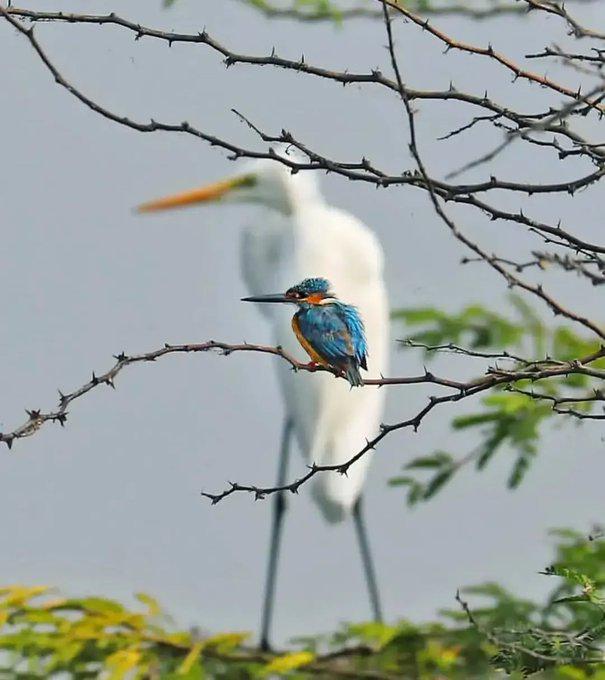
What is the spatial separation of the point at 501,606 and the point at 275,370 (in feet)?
2.78

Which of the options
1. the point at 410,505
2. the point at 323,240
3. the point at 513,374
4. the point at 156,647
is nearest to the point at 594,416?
the point at 513,374

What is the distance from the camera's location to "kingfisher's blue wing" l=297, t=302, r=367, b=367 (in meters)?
0.57

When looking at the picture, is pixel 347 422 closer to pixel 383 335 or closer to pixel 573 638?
pixel 383 335

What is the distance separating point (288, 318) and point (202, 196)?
0.33 meters

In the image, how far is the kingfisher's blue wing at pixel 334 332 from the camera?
574mm

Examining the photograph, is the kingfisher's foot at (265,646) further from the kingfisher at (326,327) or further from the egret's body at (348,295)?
the kingfisher at (326,327)

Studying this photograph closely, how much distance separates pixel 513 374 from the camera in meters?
0.52

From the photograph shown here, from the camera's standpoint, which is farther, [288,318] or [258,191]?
[258,191]

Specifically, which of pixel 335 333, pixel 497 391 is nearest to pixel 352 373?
pixel 335 333

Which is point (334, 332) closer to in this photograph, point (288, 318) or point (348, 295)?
point (348, 295)

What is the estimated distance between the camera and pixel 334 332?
0.58 metres

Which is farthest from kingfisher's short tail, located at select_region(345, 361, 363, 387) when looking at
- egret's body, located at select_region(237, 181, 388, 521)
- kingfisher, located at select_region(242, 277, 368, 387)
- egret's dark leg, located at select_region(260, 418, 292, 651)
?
egret's dark leg, located at select_region(260, 418, 292, 651)

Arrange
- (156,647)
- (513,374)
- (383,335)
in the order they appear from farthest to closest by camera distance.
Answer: (383,335)
(156,647)
(513,374)

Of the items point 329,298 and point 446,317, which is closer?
point 329,298
